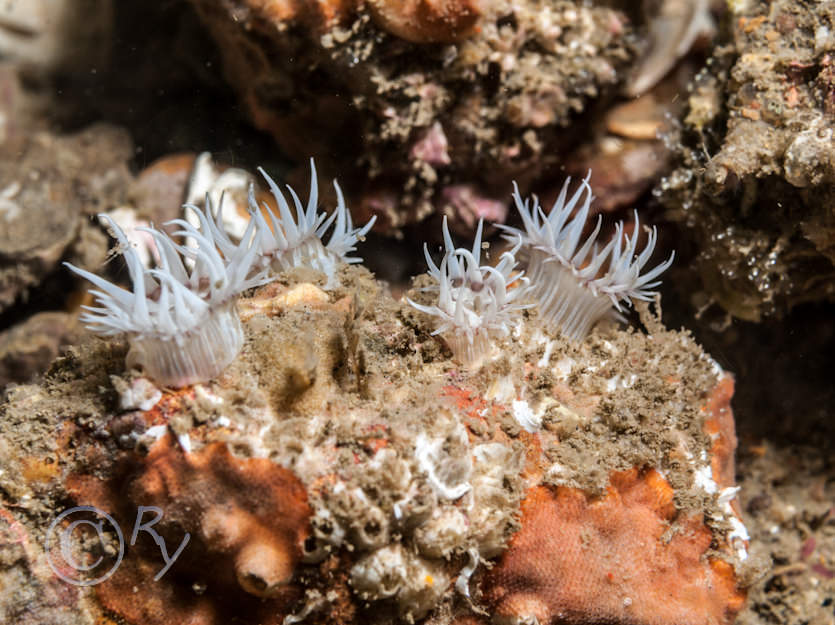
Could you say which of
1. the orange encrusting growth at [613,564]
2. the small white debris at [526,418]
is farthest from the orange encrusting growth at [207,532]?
the small white debris at [526,418]

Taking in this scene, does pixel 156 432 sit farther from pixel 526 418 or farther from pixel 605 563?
pixel 605 563

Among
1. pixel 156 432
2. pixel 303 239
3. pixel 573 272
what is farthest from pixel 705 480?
pixel 156 432

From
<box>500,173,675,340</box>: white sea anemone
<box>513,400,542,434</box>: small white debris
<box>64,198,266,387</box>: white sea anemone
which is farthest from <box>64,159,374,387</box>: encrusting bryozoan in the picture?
<box>500,173,675,340</box>: white sea anemone

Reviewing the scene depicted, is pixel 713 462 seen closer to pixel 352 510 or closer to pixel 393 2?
pixel 352 510

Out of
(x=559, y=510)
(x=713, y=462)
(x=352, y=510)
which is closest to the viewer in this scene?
(x=352, y=510)

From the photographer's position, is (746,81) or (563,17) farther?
(563,17)

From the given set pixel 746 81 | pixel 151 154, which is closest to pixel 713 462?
pixel 746 81

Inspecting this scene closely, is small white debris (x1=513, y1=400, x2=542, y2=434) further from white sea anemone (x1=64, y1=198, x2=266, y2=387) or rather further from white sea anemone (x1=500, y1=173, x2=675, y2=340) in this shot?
white sea anemone (x1=64, y1=198, x2=266, y2=387)
